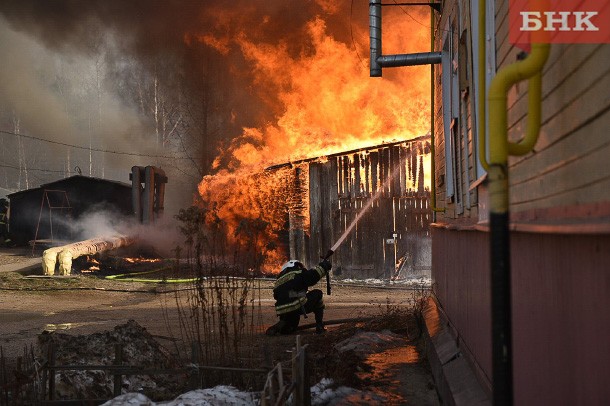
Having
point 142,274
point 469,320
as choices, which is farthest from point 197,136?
point 469,320

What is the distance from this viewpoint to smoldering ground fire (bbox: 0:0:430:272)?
25.4m

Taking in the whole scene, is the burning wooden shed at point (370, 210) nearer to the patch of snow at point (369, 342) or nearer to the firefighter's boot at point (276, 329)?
the firefighter's boot at point (276, 329)

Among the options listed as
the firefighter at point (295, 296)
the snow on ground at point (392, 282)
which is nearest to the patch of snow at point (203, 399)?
the firefighter at point (295, 296)

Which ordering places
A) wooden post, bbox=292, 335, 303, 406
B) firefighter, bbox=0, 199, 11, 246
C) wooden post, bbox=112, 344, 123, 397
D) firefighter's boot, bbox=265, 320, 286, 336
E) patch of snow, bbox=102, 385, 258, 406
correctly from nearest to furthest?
wooden post, bbox=292, 335, 303, 406
patch of snow, bbox=102, 385, 258, 406
wooden post, bbox=112, 344, 123, 397
firefighter's boot, bbox=265, 320, 286, 336
firefighter, bbox=0, 199, 11, 246

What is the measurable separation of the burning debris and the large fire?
168 inches

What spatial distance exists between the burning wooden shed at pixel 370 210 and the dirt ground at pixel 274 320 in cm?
248

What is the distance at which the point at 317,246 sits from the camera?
23219 mm

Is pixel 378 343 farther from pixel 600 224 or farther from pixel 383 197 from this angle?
pixel 383 197

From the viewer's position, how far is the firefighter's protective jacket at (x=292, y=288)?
10.7 m

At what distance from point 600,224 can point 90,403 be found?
15.6 ft

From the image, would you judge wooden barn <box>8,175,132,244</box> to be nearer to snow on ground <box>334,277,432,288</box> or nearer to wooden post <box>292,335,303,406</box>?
snow on ground <box>334,277,432,288</box>

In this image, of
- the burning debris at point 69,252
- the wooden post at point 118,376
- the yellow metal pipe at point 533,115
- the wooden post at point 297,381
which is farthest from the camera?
the burning debris at point 69,252

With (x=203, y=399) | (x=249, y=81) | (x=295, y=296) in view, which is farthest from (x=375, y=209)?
(x=249, y=81)

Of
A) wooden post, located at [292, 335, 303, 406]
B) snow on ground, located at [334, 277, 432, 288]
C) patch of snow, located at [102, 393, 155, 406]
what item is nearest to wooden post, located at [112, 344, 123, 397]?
patch of snow, located at [102, 393, 155, 406]
